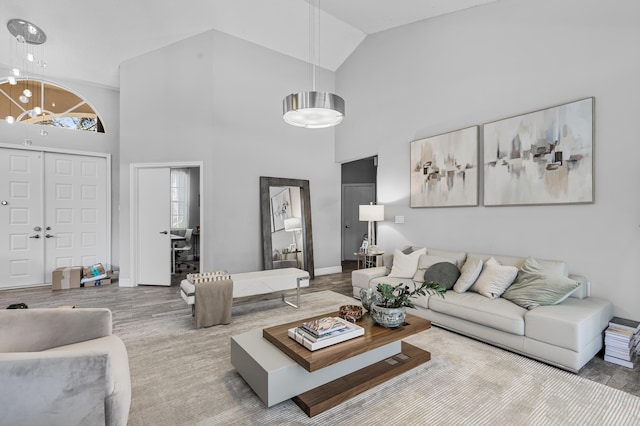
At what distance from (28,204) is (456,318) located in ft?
22.7

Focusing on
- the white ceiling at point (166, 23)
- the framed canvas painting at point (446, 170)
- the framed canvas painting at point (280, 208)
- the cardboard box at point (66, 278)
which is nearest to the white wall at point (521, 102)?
the framed canvas painting at point (446, 170)

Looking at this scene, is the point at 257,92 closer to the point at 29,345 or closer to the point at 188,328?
the point at 188,328

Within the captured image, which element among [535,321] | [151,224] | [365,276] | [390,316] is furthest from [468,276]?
[151,224]

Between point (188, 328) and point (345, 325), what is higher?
point (345, 325)

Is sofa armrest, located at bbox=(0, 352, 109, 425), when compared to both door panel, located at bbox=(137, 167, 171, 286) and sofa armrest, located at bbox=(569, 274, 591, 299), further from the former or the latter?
door panel, located at bbox=(137, 167, 171, 286)

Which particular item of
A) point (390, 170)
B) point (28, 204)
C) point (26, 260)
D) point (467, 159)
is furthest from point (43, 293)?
point (467, 159)

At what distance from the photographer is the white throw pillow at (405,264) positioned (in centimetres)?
411

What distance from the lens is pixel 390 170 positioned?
17.1 ft

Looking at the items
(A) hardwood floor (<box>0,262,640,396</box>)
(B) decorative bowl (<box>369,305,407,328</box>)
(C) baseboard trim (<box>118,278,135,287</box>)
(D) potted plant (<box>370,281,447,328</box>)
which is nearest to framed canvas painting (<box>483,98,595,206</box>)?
(A) hardwood floor (<box>0,262,640,396</box>)

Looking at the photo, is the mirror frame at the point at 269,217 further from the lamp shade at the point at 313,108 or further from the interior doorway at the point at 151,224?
the lamp shade at the point at 313,108

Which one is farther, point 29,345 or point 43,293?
point 43,293

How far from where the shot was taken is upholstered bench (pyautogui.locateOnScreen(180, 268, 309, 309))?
3.51m

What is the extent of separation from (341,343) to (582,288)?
106 inches

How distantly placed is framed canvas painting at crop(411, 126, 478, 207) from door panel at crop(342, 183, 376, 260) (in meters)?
3.38
